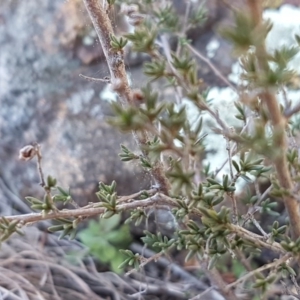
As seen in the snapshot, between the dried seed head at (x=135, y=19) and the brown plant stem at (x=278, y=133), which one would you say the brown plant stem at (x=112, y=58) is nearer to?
the dried seed head at (x=135, y=19)

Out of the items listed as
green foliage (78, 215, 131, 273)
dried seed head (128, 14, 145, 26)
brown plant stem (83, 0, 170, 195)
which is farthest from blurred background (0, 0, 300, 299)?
dried seed head (128, 14, 145, 26)

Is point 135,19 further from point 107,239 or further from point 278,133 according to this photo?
point 107,239

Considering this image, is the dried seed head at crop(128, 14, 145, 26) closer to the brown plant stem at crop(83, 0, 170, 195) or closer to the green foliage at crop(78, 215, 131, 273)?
the brown plant stem at crop(83, 0, 170, 195)

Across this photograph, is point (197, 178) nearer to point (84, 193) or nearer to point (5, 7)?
point (84, 193)

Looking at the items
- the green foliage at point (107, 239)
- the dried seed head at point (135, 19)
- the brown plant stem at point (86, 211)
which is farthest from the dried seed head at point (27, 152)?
the green foliage at point (107, 239)

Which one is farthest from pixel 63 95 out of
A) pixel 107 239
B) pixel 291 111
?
pixel 291 111
